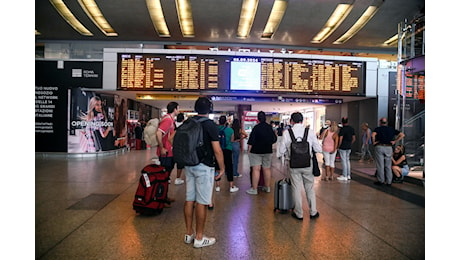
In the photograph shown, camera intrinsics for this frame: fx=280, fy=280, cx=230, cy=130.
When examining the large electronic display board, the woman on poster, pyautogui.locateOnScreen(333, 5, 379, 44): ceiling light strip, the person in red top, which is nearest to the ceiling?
pyautogui.locateOnScreen(333, 5, 379, 44): ceiling light strip

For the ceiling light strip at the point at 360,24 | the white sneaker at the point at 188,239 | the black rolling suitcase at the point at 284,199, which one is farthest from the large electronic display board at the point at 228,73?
the white sneaker at the point at 188,239

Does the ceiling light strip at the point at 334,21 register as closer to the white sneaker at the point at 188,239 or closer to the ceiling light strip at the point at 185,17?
the ceiling light strip at the point at 185,17

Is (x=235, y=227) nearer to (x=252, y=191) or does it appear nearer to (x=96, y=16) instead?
(x=252, y=191)

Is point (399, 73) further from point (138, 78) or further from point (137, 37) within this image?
point (137, 37)

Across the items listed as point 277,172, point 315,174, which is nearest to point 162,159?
point 315,174

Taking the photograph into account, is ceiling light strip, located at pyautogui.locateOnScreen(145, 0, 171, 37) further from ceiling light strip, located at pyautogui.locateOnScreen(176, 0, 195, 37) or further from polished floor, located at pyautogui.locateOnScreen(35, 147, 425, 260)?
polished floor, located at pyautogui.locateOnScreen(35, 147, 425, 260)

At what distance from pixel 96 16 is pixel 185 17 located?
12.2 ft

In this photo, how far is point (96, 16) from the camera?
1177 cm

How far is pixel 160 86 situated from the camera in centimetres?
967

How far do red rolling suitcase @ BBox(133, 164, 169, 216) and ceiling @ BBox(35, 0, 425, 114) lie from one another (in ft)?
26.0

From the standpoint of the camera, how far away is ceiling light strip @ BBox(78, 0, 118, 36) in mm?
10870

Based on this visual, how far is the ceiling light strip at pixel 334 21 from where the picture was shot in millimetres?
11312

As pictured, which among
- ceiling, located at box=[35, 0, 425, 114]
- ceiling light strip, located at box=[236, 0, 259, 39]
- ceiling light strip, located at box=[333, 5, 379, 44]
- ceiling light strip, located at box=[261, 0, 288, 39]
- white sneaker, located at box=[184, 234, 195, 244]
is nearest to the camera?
white sneaker, located at box=[184, 234, 195, 244]

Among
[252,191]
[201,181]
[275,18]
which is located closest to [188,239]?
[201,181]
